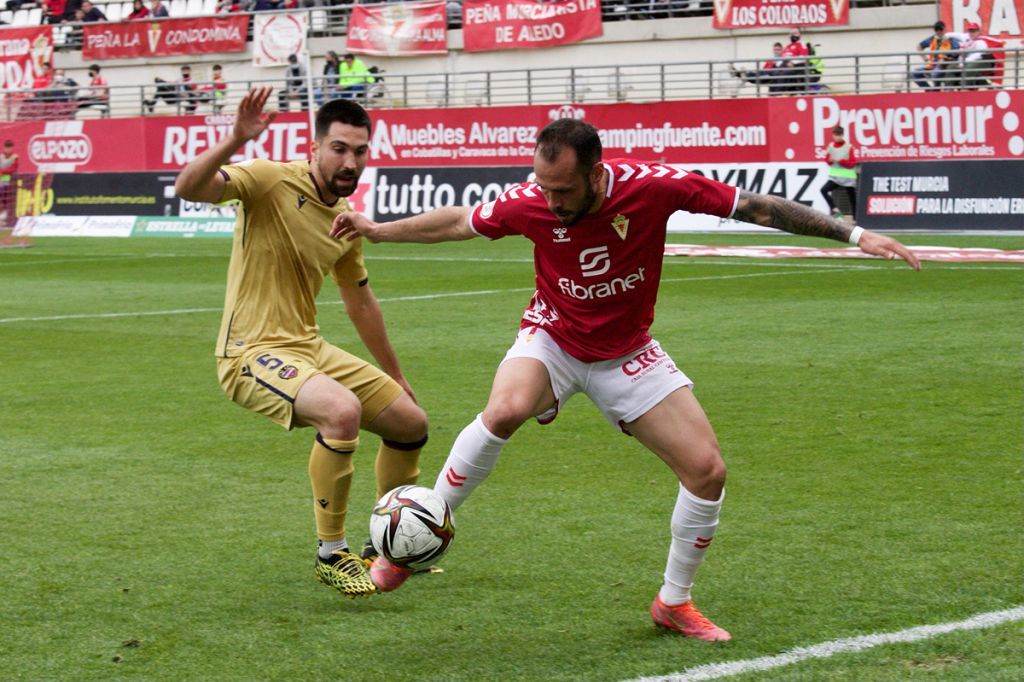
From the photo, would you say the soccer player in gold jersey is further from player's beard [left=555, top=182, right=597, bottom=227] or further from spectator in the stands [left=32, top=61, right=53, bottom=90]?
spectator in the stands [left=32, top=61, right=53, bottom=90]

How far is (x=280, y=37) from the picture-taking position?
101 feet

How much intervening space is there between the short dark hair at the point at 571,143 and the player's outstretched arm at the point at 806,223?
2.11ft

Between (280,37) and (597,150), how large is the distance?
26361 millimetres

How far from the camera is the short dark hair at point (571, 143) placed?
5.38m

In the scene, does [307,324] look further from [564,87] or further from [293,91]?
[293,91]

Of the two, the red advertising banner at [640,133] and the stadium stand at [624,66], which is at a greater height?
the stadium stand at [624,66]

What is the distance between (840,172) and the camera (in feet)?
82.4

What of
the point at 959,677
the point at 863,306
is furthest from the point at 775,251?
the point at 959,677

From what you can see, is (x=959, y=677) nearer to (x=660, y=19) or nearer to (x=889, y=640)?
(x=889, y=640)

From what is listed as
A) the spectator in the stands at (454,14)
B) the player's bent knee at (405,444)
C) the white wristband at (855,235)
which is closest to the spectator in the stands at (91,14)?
the spectator in the stands at (454,14)

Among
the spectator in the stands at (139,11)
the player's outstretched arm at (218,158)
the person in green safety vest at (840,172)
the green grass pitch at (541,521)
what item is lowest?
the green grass pitch at (541,521)

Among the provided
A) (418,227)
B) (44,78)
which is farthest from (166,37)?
(418,227)

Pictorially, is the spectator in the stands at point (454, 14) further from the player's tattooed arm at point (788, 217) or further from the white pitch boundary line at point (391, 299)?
the player's tattooed arm at point (788, 217)

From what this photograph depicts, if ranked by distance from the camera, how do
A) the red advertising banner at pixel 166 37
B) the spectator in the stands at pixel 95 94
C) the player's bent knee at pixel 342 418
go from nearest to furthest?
the player's bent knee at pixel 342 418 < the spectator in the stands at pixel 95 94 < the red advertising banner at pixel 166 37
